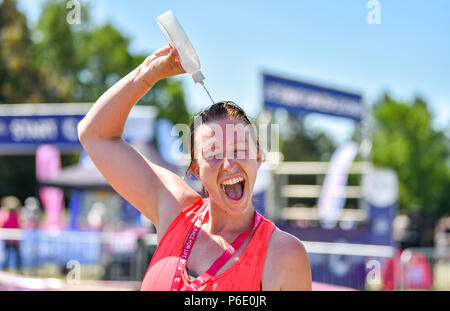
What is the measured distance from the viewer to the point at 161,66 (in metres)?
1.89

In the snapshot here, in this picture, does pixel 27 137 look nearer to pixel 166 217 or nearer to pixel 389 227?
pixel 389 227

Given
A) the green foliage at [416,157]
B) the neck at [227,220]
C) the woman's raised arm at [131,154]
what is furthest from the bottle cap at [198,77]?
the green foliage at [416,157]

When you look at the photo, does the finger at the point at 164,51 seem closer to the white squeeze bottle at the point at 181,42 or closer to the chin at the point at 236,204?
the white squeeze bottle at the point at 181,42

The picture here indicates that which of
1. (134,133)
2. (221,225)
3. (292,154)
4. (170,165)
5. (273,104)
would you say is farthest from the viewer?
(292,154)

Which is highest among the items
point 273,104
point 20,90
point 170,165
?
point 20,90

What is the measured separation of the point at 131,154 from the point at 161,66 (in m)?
0.34

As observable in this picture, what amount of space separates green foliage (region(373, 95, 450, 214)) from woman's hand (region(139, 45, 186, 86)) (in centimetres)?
4266

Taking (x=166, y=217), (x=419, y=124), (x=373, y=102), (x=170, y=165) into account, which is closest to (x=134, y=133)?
(x=170, y=165)

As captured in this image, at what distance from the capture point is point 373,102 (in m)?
61.3

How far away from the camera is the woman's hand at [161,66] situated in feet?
6.13

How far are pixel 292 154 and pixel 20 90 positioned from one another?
84.4 ft

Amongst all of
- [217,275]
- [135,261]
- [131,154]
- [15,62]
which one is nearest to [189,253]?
[217,275]

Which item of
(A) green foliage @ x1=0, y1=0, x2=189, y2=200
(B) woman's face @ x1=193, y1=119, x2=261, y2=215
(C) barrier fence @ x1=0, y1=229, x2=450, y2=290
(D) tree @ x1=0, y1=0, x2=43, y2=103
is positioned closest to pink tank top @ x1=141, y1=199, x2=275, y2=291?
(B) woman's face @ x1=193, y1=119, x2=261, y2=215
